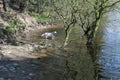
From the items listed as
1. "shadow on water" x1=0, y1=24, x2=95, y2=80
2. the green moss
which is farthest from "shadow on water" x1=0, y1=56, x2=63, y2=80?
the green moss

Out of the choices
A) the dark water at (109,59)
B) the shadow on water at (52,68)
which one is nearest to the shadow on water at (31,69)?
the shadow on water at (52,68)

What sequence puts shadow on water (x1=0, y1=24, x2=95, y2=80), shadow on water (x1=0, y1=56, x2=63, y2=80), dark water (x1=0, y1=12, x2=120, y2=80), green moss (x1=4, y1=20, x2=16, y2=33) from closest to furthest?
1. shadow on water (x1=0, y1=56, x2=63, y2=80)
2. shadow on water (x1=0, y1=24, x2=95, y2=80)
3. dark water (x1=0, y1=12, x2=120, y2=80)
4. green moss (x1=4, y1=20, x2=16, y2=33)

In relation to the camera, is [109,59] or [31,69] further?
[109,59]

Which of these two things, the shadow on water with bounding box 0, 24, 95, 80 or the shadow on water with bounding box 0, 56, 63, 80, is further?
the shadow on water with bounding box 0, 24, 95, 80

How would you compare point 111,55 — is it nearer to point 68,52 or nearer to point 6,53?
point 68,52

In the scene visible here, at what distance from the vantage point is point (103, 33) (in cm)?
6538

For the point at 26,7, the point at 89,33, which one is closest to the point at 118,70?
A: the point at 89,33

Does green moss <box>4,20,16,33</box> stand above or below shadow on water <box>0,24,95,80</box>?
below

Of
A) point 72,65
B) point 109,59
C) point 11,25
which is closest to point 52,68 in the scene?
point 72,65

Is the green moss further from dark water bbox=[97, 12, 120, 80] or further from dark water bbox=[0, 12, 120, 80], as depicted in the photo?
dark water bbox=[97, 12, 120, 80]

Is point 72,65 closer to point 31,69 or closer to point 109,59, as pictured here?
point 31,69

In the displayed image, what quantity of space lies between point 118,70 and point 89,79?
6256 mm

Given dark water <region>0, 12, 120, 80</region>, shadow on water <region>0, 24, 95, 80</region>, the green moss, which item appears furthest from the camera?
the green moss

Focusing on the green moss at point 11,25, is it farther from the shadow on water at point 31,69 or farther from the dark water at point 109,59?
the shadow on water at point 31,69
